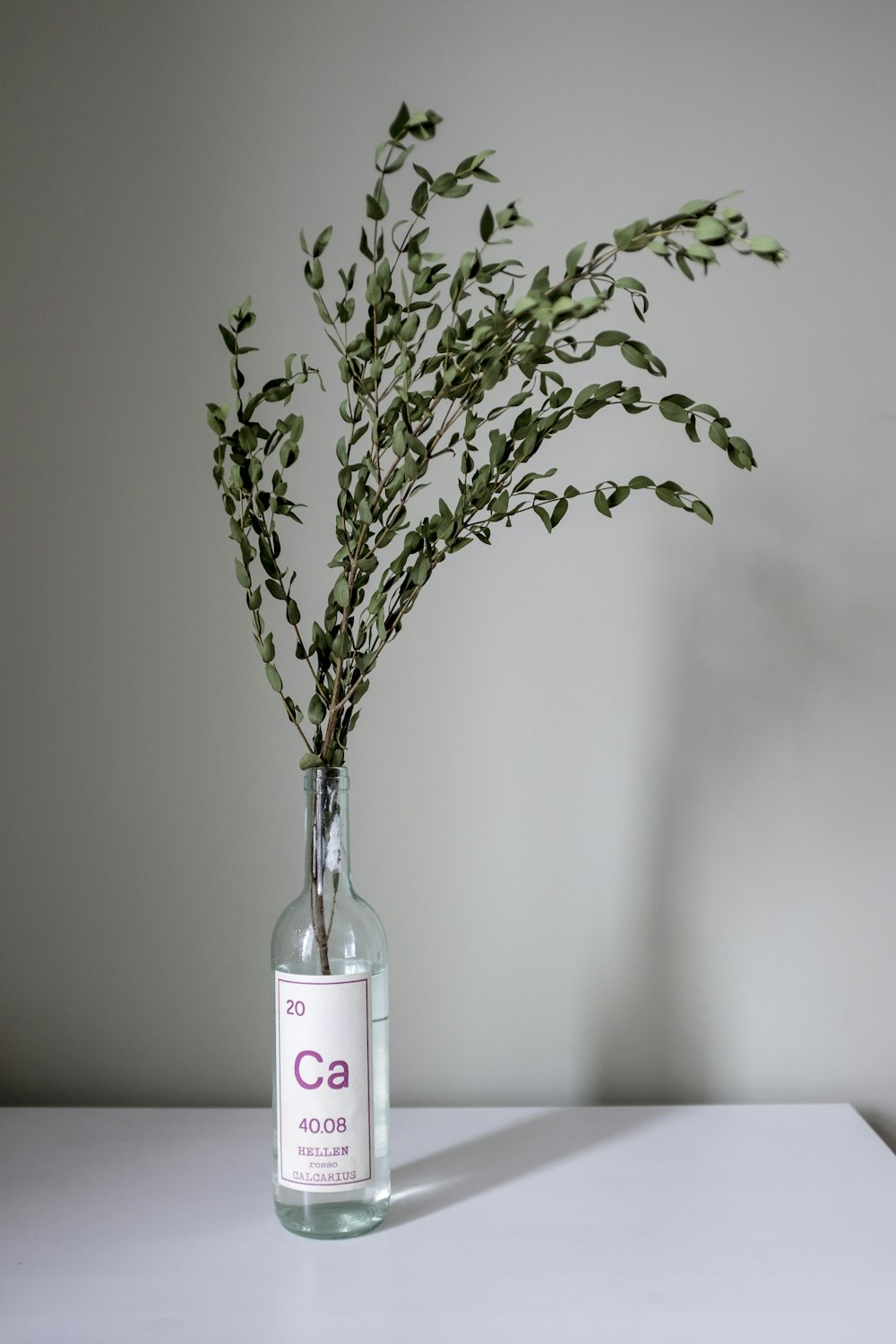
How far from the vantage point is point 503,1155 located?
0.89m

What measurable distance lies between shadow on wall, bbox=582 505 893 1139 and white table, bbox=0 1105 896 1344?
0.08 meters

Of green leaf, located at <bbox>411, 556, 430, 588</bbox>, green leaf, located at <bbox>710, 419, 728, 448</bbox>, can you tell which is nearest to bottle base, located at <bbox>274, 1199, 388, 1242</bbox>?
green leaf, located at <bbox>411, 556, 430, 588</bbox>

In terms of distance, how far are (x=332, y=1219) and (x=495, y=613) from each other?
54 centimetres

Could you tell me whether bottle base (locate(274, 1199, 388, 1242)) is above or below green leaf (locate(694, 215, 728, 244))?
below

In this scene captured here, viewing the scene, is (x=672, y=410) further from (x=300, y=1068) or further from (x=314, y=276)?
(x=300, y=1068)

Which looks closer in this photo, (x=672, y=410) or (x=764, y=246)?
(x=764, y=246)

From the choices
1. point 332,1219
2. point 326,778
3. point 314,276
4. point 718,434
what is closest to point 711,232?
point 718,434

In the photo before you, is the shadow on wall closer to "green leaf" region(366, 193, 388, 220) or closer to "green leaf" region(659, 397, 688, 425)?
"green leaf" region(659, 397, 688, 425)

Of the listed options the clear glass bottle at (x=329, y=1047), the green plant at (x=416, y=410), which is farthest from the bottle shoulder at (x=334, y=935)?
the green plant at (x=416, y=410)

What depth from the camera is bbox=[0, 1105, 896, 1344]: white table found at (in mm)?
648

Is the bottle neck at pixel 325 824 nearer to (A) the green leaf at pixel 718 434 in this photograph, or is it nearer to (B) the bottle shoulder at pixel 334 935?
(B) the bottle shoulder at pixel 334 935

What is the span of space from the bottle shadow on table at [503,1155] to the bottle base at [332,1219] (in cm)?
2

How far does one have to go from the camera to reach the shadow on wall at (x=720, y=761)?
1.06 metres

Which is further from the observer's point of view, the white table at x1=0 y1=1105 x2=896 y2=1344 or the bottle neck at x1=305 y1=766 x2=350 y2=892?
the bottle neck at x1=305 y1=766 x2=350 y2=892
